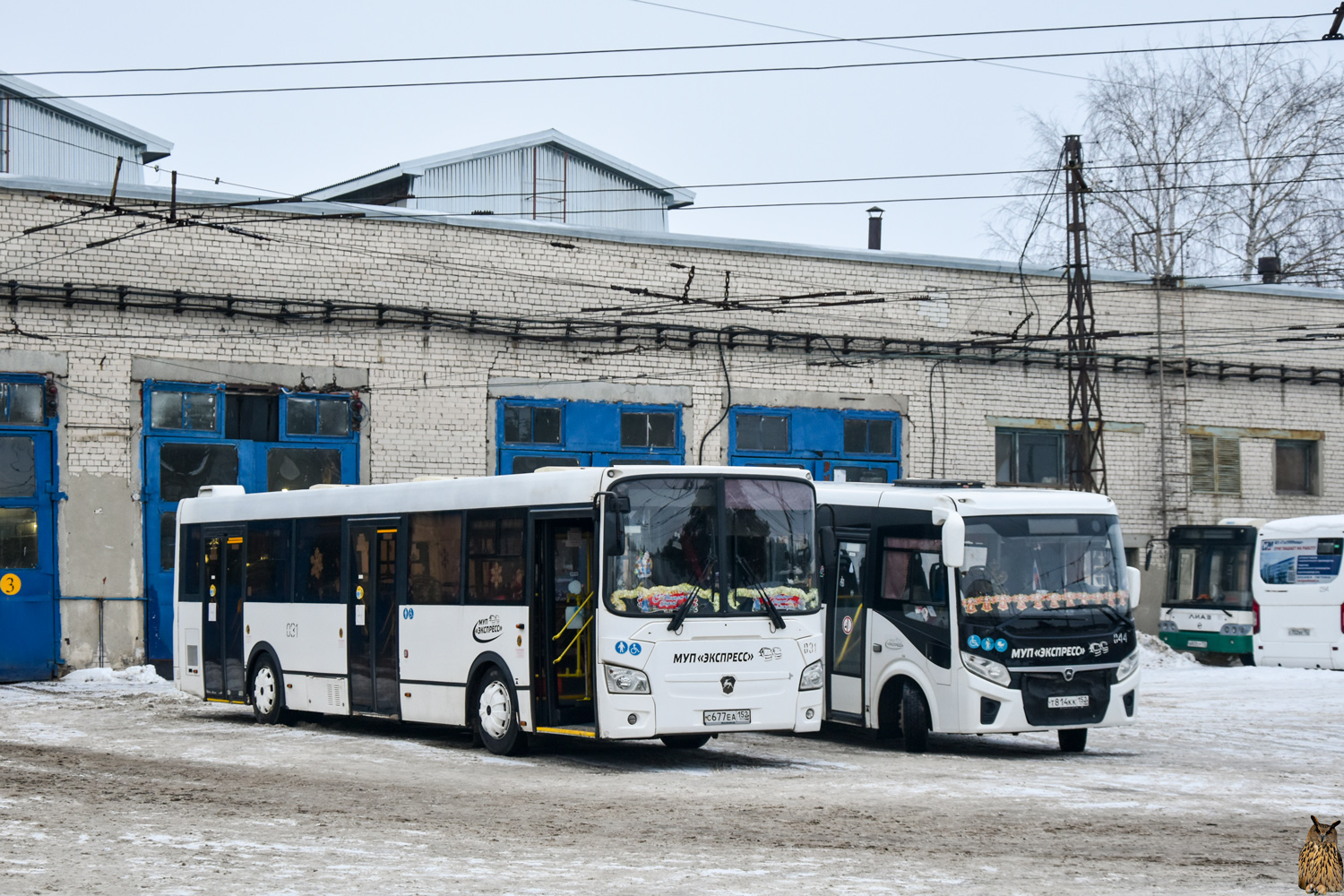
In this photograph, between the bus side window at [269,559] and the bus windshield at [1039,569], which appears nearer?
the bus windshield at [1039,569]

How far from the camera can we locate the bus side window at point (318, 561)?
16.8 m

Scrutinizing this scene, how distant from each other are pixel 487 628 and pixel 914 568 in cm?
388

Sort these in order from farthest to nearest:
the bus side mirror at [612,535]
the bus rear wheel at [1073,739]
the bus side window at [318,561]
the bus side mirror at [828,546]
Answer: the bus side window at [318,561] < the bus side mirror at [828,546] < the bus rear wheel at [1073,739] < the bus side mirror at [612,535]

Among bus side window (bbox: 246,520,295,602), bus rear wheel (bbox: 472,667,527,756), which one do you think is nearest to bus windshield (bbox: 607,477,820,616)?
bus rear wheel (bbox: 472,667,527,756)

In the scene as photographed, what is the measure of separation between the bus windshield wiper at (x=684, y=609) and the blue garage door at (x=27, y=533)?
12186 mm

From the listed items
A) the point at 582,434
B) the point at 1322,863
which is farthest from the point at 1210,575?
the point at 1322,863

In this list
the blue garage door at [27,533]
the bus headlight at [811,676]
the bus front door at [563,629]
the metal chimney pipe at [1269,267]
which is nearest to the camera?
the bus front door at [563,629]

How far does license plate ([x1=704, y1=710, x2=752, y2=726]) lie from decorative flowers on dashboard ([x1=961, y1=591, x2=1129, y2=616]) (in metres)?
2.40

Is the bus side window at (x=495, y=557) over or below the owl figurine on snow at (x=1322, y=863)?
over

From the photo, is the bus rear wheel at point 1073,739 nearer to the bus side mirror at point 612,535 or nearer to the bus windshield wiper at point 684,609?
the bus windshield wiper at point 684,609

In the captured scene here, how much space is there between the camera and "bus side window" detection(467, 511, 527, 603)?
1438 cm

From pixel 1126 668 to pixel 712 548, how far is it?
13.7 feet

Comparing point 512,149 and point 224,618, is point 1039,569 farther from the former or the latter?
point 512,149

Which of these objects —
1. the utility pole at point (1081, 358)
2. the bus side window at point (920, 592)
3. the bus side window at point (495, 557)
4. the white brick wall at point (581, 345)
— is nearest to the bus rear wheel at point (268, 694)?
the bus side window at point (495, 557)
